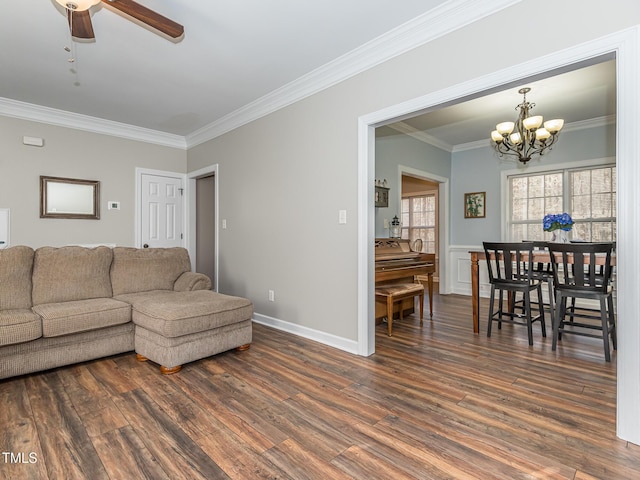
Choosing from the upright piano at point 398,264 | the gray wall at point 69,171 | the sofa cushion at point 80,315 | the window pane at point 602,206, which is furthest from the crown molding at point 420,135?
the sofa cushion at point 80,315

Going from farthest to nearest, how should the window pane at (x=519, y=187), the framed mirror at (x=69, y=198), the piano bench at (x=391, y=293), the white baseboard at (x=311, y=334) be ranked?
the window pane at (x=519, y=187) < the framed mirror at (x=69, y=198) < the piano bench at (x=391, y=293) < the white baseboard at (x=311, y=334)

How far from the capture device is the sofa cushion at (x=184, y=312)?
8.55 feet

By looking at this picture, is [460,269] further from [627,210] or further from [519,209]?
[627,210]

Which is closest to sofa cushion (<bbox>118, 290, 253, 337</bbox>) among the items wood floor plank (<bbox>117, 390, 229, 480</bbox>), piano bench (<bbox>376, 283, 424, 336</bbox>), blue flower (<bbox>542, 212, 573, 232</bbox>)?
wood floor plank (<bbox>117, 390, 229, 480</bbox>)

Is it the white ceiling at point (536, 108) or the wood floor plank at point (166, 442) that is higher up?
the white ceiling at point (536, 108)

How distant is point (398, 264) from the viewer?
389 cm

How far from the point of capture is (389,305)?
11.6 ft

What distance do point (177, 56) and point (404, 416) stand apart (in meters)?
3.27

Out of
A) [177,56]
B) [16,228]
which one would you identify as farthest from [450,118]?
[16,228]

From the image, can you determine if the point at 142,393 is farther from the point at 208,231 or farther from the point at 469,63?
the point at 208,231

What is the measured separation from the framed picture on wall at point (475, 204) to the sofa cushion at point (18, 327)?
19.2 ft

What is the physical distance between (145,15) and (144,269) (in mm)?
2398

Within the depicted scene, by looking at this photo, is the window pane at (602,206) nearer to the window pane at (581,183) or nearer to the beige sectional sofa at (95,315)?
the window pane at (581,183)

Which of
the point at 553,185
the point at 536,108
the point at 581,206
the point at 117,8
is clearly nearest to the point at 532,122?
the point at 536,108
